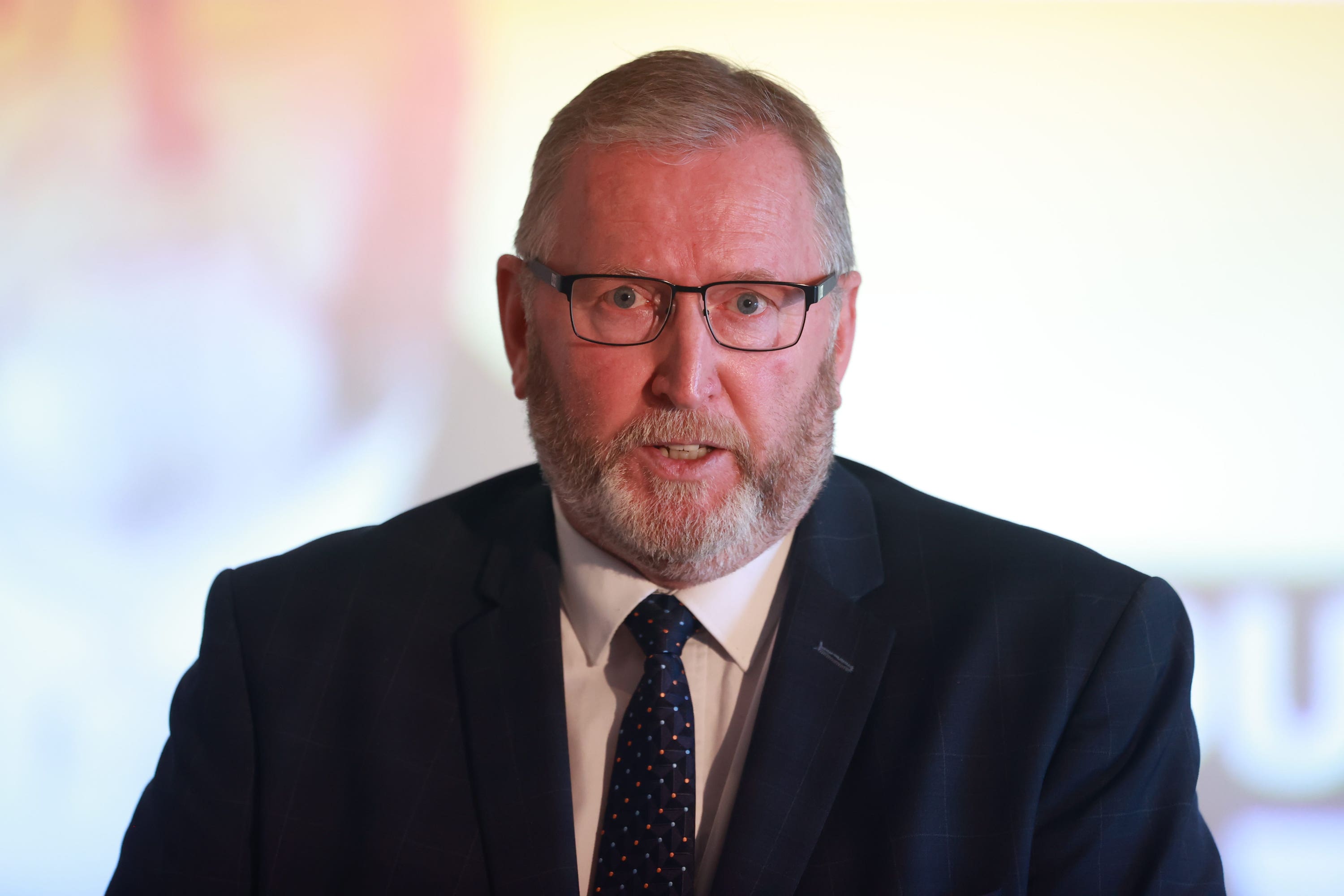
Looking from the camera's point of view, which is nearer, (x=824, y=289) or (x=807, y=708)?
(x=807, y=708)

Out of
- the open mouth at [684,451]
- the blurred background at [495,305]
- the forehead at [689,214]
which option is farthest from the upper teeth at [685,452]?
the blurred background at [495,305]

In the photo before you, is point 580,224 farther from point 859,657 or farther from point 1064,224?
point 1064,224

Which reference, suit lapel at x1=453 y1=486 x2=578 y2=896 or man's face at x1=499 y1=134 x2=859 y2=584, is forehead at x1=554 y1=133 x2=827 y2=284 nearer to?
man's face at x1=499 y1=134 x2=859 y2=584

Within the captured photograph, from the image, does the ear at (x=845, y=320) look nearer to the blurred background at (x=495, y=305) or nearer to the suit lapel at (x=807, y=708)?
the suit lapel at (x=807, y=708)

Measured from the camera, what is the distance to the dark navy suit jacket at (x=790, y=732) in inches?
63.3

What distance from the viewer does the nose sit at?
1.67 m

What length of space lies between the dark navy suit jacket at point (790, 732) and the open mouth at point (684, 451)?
0.91 ft

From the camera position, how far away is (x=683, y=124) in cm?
177

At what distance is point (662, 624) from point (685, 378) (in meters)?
0.40

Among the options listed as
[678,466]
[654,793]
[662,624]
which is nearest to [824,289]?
[678,466]

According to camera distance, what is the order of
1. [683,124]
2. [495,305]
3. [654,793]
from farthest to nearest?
1. [495,305]
2. [683,124]
3. [654,793]

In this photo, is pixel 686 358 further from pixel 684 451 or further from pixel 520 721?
pixel 520 721

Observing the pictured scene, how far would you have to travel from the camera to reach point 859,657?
5.74 ft

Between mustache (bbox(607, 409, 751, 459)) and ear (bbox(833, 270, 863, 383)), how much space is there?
324 millimetres
